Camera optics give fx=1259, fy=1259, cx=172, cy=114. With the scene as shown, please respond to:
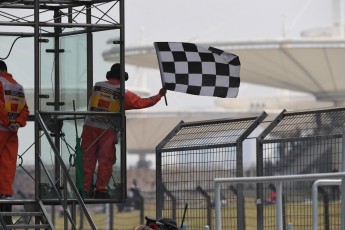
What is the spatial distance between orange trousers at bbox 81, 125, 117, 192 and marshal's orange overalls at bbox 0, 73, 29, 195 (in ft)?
2.37

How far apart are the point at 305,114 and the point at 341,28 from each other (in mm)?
91822

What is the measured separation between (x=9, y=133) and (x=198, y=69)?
7.20 ft

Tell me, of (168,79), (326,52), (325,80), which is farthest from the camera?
(325,80)

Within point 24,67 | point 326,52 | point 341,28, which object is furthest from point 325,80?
point 24,67

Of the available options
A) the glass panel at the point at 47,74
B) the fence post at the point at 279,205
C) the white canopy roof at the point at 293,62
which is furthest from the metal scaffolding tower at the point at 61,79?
the white canopy roof at the point at 293,62

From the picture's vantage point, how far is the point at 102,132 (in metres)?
13.0

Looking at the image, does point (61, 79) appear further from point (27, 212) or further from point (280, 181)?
point (280, 181)

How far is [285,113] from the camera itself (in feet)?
42.1

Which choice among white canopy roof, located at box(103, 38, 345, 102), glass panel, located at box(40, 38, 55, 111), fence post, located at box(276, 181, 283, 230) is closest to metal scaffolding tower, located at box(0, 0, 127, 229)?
glass panel, located at box(40, 38, 55, 111)

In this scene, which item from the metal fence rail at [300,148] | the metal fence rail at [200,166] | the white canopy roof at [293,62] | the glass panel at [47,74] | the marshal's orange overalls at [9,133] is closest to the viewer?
the metal fence rail at [300,148]

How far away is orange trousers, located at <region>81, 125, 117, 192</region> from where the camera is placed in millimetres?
13023

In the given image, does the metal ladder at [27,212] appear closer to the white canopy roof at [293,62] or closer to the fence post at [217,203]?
the fence post at [217,203]

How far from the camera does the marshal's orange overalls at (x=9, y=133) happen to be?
12.7 m

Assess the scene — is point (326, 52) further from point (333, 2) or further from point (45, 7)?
point (45, 7)
